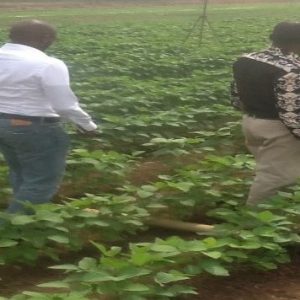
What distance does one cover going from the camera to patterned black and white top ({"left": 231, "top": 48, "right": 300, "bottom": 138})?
592cm

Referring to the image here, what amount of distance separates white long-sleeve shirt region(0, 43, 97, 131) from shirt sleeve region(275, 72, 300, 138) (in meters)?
1.17

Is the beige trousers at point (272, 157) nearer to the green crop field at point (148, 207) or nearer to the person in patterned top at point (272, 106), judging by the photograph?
the person in patterned top at point (272, 106)

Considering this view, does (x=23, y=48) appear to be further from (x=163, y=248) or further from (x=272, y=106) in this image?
(x=163, y=248)

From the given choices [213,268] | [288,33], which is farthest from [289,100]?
[213,268]

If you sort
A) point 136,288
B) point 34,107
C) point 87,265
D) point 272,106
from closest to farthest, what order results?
point 136,288
point 87,265
point 34,107
point 272,106

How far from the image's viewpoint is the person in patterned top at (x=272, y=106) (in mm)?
5961

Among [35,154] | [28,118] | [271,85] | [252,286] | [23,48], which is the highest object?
[23,48]

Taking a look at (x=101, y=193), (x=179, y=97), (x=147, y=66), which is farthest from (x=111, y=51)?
(x=101, y=193)

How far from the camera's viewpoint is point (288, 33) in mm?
5988

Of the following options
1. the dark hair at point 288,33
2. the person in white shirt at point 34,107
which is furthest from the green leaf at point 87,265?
the dark hair at point 288,33

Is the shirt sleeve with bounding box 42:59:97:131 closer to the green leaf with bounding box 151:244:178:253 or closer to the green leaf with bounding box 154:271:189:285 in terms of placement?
the green leaf with bounding box 151:244:178:253

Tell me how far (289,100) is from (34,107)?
1532 millimetres

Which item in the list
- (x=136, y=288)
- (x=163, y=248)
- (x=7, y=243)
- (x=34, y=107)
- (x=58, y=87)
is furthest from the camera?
(x=34, y=107)

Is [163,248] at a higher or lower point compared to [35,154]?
lower
